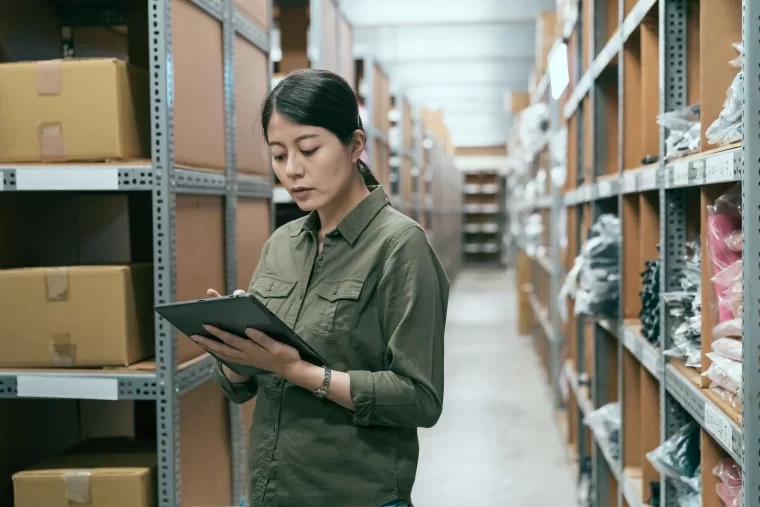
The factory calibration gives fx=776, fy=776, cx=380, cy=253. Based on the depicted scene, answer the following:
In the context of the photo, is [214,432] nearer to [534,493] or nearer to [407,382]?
[407,382]

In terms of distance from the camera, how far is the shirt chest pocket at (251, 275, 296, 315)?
169 centimetres

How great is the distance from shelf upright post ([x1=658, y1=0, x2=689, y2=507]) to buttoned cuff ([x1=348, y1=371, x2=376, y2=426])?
1.11 metres

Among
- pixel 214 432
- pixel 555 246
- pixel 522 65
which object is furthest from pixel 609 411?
pixel 522 65

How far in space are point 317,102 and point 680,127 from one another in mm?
1167

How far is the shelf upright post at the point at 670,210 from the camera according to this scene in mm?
2246

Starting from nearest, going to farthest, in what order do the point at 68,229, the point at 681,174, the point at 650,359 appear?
the point at 681,174
the point at 650,359
the point at 68,229

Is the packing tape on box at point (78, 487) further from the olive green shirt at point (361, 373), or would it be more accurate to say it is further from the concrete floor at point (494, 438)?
the concrete floor at point (494, 438)

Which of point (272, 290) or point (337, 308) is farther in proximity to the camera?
point (272, 290)

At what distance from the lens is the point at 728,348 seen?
1729 millimetres

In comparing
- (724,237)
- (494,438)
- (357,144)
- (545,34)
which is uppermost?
(545,34)

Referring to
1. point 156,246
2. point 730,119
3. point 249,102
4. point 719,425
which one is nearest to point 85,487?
point 156,246

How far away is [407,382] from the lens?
1.52 metres

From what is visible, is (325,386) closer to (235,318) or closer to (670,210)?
(235,318)

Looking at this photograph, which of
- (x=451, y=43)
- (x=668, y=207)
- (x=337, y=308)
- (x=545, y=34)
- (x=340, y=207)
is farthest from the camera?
(x=451, y=43)
